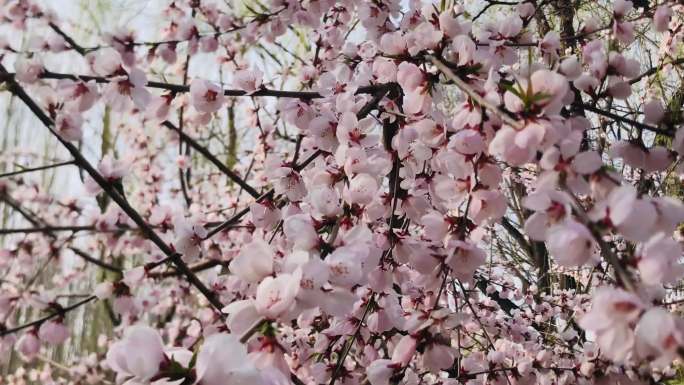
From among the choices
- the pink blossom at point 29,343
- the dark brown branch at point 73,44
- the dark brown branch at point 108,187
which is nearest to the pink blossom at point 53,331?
the pink blossom at point 29,343

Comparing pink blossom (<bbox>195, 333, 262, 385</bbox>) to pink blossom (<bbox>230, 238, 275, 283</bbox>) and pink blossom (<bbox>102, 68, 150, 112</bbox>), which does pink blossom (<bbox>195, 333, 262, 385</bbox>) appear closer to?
pink blossom (<bbox>230, 238, 275, 283</bbox>)

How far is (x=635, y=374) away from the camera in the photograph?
45.4 inches

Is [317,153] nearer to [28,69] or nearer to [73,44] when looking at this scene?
[28,69]

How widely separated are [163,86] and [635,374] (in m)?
1.22

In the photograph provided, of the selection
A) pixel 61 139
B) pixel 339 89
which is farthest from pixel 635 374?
pixel 61 139

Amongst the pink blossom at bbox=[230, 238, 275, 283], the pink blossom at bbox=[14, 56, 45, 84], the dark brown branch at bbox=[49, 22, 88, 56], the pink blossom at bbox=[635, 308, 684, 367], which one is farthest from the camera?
the dark brown branch at bbox=[49, 22, 88, 56]

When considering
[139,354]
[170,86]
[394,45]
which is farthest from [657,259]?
[170,86]

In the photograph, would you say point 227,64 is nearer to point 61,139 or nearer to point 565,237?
point 61,139

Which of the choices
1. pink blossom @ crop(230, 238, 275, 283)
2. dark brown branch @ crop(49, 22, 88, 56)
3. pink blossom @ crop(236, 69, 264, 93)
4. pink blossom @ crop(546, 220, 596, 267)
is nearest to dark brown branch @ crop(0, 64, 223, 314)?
dark brown branch @ crop(49, 22, 88, 56)

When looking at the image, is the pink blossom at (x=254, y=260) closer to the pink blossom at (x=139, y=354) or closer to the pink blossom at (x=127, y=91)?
the pink blossom at (x=139, y=354)

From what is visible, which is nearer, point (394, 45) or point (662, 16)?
point (394, 45)

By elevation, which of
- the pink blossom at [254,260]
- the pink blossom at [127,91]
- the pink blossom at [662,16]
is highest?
the pink blossom at [662,16]

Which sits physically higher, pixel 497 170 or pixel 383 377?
pixel 497 170

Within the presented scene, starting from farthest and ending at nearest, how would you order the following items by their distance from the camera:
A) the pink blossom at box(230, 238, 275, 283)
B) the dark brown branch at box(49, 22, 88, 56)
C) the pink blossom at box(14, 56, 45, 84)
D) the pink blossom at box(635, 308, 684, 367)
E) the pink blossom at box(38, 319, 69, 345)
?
the dark brown branch at box(49, 22, 88, 56) < the pink blossom at box(38, 319, 69, 345) < the pink blossom at box(14, 56, 45, 84) < the pink blossom at box(230, 238, 275, 283) < the pink blossom at box(635, 308, 684, 367)
